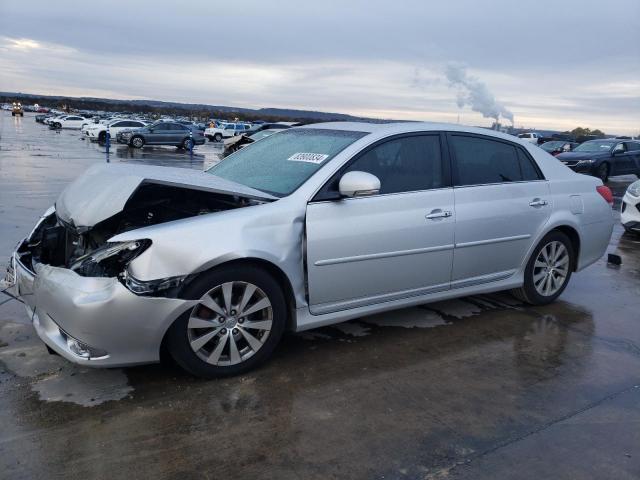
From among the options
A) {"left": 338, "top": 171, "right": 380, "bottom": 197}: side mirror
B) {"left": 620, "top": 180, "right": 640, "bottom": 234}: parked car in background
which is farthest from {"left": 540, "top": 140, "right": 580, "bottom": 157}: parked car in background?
{"left": 338, "top": 171, "right": 380, "bottom": 197}: side mirror

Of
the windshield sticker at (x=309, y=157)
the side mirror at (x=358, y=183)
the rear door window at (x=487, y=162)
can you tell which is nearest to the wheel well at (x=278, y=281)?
the side mirror at (x=358, y=183)

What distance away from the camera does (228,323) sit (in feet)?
11.7

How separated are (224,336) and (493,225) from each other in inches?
96.1

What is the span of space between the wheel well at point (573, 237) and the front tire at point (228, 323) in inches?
118

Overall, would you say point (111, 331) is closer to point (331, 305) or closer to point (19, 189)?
point (331, 305)

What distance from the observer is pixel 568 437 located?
3.16 meters

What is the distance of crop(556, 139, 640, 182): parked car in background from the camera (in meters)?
19.2

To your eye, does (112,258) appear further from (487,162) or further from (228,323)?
(487,162)

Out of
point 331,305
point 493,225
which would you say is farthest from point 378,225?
point 493,225

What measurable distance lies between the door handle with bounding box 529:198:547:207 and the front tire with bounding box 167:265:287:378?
2.56 meters

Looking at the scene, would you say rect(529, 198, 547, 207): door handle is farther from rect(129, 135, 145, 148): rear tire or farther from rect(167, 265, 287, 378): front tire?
rect(129, 135, 145, 148): rear tire

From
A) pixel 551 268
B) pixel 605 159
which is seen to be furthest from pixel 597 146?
pixel 551 268

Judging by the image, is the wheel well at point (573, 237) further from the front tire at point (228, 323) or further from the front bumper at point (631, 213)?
the front bumper at point (631, 213)

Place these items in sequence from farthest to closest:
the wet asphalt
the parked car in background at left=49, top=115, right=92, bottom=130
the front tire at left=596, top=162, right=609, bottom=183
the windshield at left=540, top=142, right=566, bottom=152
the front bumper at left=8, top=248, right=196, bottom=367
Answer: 1. the parked car in background at left=49, top=115, right=92, bottom=130
2. the windshield at left=540, top=142, right=566, bottom=152
3. the front tire at left=596, top=162, right=609, bottom=183
4. the front bumper at left=8, top=248, right=196, bottom=367
5. the wet asphalt
